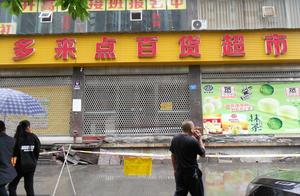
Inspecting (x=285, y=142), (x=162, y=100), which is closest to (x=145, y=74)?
(x=162, y=100)

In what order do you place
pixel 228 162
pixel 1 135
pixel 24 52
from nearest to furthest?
1. pixel 1 135
2. pixel 228 162
3. pixel 24 52

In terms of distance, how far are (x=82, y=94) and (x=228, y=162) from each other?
221 inches

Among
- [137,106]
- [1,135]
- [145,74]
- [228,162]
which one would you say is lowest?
[228,162]

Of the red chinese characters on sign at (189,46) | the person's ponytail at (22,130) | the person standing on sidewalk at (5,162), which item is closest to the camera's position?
the person standing on sidewalk at (5,162)

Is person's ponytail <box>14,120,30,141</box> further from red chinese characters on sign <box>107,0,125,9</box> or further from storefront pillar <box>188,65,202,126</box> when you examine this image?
red chinese characters on sign <box>107,0,125,9</box>

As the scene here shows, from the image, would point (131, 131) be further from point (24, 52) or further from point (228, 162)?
point (24, 52)

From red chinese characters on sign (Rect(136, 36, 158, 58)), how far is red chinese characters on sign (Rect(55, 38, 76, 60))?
230 cm

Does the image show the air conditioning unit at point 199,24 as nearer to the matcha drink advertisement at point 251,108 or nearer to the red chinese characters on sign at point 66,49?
the matcha drink advertisement at point 251,108

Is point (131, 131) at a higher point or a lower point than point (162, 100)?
lower

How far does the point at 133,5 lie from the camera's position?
14352 millimetres

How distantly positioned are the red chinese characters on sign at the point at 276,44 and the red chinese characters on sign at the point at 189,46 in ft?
7.98

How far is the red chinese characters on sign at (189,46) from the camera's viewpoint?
13.7 meters

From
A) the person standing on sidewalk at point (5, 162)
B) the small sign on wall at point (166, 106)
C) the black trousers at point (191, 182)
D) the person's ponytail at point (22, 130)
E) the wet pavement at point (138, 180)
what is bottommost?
the wet pavement at point (138, 180)

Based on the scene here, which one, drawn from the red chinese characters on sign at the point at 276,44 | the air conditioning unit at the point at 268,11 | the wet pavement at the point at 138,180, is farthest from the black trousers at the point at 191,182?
the air conditioning unit at the point at 268,11
